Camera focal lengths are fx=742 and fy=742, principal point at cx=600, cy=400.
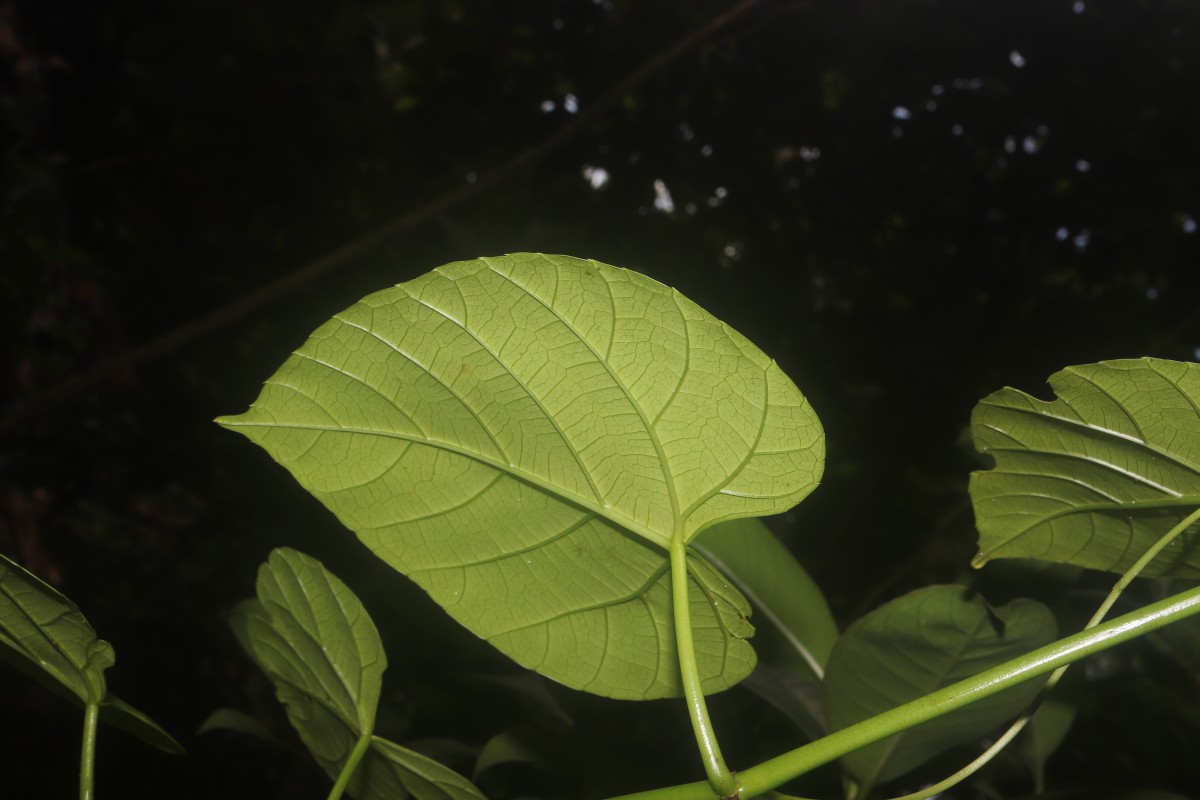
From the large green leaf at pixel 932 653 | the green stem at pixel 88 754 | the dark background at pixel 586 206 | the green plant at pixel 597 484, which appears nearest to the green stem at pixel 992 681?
the green plant at pixel 597 484

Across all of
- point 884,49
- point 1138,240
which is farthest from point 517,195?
point 1138,240

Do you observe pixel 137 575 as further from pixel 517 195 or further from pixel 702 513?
pixel 702 513

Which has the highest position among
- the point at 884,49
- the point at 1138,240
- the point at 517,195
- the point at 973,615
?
the point at 884,49

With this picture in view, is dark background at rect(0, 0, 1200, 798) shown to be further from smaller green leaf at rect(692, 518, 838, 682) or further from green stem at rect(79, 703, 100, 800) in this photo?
green stem at rect(79, 703, 100, 800)

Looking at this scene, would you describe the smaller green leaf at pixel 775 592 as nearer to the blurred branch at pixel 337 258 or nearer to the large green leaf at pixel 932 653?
the large green leaf at pixel 932 653

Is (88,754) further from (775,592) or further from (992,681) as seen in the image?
(775,592)

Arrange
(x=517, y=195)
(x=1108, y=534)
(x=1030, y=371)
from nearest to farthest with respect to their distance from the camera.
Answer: (x=1108, y=534), (x=1030, y=371), (x=517, y=195)
